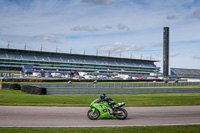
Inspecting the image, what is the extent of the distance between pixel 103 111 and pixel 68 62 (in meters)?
113

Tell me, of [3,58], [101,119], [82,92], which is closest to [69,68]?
[3,58]

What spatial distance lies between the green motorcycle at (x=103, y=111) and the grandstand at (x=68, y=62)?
94573 millimetres

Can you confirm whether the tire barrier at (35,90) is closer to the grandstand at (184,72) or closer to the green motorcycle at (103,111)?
the green motorcycle at (103,111)

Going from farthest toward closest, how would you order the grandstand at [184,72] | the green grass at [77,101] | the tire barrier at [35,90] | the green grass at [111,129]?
the grandstand at [184,72]
the tire barrier at [35,90]
the green grass at [77,101]
the green grass at [111,129]

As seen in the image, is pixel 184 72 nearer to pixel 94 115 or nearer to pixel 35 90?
pixel 35 90

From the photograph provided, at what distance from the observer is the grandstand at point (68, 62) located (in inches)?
4343

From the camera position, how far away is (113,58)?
141m

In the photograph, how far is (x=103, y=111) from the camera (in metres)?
11.8

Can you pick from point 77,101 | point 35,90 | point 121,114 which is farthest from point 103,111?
point 35,90

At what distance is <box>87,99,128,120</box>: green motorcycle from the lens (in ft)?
38.5

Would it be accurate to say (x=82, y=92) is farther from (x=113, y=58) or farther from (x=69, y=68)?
(x=113, y=58)

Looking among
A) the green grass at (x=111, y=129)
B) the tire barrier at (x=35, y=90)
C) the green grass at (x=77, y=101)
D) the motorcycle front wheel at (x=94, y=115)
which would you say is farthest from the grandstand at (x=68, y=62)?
the green grass at (x=111, y=129)

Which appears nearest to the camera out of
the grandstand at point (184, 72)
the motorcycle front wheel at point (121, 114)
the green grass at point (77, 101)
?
the motorcycle front wheel at point (121, 114)

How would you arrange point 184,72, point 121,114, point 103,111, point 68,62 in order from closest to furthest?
point 103,111
point 121,114
point 68,62
point 184,72
